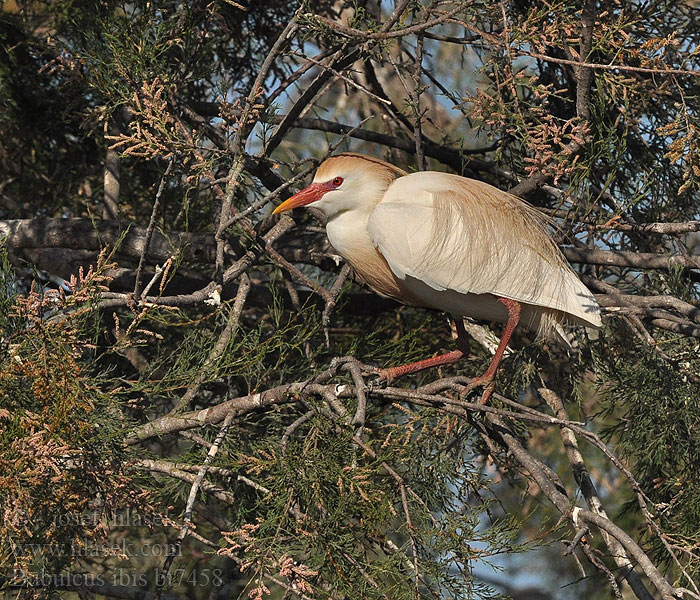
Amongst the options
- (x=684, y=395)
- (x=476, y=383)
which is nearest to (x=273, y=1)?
(x=476, y=383)

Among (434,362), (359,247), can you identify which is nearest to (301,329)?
(359,247)

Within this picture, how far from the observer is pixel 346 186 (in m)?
3.37

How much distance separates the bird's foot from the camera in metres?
2.94

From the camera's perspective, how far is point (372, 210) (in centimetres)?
334

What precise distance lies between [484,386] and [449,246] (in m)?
0.53

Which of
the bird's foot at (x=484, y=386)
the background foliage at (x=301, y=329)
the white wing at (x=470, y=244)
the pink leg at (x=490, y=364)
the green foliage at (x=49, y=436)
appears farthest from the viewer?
the white wing at (x=470, y=244)

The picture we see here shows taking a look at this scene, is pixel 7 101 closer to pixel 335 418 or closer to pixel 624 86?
pixel 335 418

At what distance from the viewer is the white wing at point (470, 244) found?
3.18 meters

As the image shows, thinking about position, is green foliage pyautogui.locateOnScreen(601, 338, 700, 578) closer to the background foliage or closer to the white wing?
the background foliage

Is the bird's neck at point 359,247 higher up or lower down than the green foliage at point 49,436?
higher up

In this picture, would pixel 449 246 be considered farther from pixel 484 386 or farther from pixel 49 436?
pixel 49 436

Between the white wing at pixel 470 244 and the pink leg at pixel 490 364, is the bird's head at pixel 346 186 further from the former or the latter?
the pink leg at pixel 490 364

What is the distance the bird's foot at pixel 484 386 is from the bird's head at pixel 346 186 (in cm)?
81

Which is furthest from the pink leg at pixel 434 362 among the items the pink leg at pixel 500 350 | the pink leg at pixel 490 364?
the pink leg at pixel 500 350
